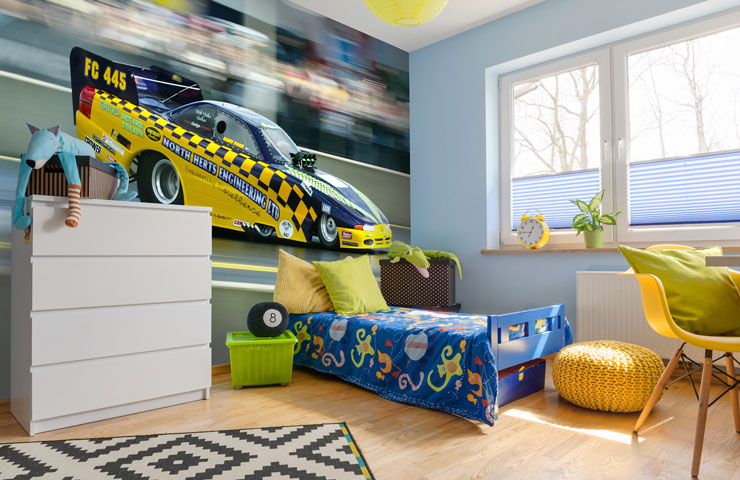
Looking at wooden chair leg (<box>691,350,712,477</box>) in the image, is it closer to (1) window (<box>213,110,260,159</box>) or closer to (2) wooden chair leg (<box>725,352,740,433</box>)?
(2) wooden chair leg (<box>725,352,740,433</box>)

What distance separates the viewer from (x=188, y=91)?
314 centimetres

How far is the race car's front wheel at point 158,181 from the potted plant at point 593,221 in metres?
2.60

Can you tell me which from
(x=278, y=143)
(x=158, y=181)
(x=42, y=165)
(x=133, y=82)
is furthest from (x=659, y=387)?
(x=133, y=82)

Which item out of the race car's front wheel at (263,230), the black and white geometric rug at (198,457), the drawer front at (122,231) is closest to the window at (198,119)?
the race car's front wheel at (263,230)

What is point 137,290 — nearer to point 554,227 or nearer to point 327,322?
point 327,322

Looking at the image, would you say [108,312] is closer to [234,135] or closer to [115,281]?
[115,281]

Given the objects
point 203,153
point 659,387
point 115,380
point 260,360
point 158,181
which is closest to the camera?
point 659,387

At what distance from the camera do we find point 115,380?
2.30 m

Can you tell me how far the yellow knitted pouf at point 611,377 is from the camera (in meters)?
2.32

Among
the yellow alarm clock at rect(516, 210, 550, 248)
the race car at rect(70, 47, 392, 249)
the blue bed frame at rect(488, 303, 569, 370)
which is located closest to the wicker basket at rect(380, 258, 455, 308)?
the race car at rect(70, 47, 392, 249)

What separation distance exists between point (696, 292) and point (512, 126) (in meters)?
2.30

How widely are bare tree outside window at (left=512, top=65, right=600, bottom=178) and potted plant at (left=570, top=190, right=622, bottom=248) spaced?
0.35 meters

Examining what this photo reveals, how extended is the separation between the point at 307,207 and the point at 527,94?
1983 millimetres

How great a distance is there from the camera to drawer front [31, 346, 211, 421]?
212 cm
